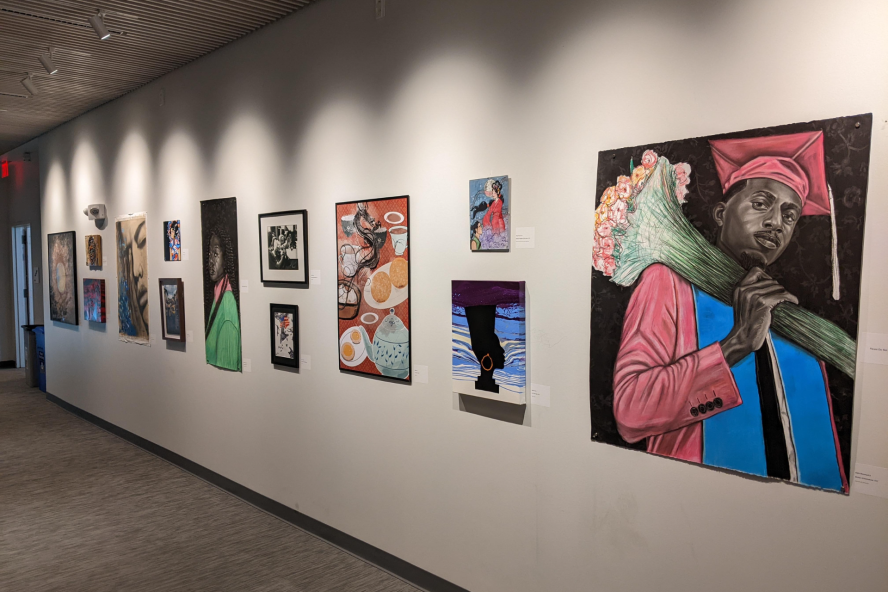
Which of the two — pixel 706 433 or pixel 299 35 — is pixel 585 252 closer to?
pixel 706 433

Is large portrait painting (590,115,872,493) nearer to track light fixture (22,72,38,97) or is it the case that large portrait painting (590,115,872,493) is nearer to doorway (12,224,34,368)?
track light fixture (22,72,38,97)

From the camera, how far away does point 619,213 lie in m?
2.58

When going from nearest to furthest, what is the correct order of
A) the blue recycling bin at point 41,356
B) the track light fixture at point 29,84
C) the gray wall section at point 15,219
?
the track light fixture at point 29,84 → the blue recycling bin at point 41,356 → the gray wall section at point 15,219

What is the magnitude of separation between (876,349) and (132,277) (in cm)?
624

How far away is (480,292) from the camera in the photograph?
123 inches

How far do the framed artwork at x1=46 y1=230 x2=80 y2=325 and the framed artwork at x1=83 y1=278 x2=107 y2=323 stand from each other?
32 centimetres

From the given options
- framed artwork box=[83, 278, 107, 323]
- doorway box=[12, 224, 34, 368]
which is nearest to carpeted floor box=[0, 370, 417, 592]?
framed artwork box=[83, 278, 107, 323]

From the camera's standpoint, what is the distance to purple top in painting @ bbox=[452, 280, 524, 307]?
2943mm

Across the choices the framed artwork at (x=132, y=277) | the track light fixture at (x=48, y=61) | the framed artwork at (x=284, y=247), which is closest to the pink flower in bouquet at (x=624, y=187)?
the framed artwork at (x=284, y=247)

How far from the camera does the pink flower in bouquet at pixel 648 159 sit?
2.47 m

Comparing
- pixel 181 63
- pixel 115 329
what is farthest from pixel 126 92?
pixel 115 329

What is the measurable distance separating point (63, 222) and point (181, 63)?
12.3 ft

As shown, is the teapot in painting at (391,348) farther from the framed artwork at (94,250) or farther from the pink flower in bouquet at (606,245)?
the framed artwork at (94,250)

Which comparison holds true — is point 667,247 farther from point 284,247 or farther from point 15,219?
point 15,219
